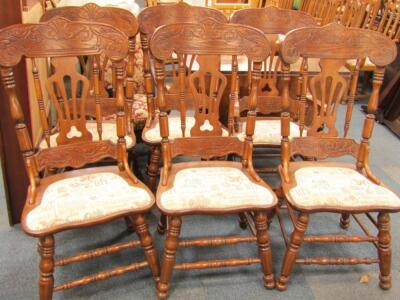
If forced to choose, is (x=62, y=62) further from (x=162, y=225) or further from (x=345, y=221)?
(x=345, y=221)

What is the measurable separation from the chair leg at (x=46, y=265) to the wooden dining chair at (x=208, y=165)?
1.42ft

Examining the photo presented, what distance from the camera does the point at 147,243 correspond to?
5.15 ft

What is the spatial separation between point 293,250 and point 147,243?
0.63 meters

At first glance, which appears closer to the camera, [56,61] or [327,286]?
[56,61]

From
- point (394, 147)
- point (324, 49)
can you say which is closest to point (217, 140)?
point (324, 49)

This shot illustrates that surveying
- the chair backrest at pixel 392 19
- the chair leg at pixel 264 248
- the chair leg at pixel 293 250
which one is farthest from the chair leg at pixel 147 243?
the chair backrest at pixel 392 19

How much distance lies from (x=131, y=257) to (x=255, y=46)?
115 cm

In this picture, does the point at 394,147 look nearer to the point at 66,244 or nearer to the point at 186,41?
the point at 186,41

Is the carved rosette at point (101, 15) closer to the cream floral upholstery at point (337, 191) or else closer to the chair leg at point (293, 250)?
the cream floral upholstery at point (337, 191)

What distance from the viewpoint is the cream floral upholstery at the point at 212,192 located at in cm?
147

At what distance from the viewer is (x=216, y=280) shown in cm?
175

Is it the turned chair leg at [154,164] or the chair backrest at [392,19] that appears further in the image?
the chair backrest at [392,19]

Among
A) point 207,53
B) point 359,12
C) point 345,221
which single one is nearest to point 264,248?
point 345,221

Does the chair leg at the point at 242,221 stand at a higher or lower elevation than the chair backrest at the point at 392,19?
lower
